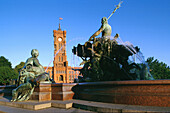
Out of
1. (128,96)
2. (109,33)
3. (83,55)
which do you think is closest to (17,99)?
(128,96)

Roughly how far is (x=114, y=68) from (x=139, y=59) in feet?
6.11

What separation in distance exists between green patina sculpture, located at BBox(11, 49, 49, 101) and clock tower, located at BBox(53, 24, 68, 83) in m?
88.4

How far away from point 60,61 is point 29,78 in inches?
3791

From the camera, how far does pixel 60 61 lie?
333 feet

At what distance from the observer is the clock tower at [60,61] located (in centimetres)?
9566

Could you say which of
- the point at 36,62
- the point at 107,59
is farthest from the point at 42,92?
the point at 107,59

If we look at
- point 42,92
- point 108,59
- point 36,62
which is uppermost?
point 108,59

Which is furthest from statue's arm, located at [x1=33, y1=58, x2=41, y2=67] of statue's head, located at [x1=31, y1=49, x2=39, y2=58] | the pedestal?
the pedestal

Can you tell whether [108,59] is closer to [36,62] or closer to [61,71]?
[36,62]

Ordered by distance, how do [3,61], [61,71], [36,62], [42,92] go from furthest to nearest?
[61,71], [3,61], [36,62], [42,92]

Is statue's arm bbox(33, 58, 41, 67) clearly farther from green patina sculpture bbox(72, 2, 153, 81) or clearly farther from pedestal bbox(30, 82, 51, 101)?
green patina sculpture bbox(72, 2, 153, 81)

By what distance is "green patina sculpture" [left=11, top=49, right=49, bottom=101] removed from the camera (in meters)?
5.75

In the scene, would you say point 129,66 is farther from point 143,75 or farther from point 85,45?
point 85,45

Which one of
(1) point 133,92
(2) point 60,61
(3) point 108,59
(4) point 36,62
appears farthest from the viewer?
(2) point 60,61
